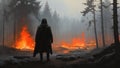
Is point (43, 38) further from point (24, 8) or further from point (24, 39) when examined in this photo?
point (24, 39)

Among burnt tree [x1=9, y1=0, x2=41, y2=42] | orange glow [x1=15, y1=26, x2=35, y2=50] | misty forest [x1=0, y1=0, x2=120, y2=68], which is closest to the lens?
misty forest [x1=0, y1=0, x2=120, y2=68]

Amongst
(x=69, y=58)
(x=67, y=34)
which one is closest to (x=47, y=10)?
(x=67, y=34)

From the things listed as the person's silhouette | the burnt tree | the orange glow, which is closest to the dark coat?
the person's silhouette

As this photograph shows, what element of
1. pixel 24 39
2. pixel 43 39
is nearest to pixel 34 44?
pixel 24 39

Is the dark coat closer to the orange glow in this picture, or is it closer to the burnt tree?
the burnt tree

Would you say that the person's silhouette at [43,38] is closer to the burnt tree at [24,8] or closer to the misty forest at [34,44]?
the misty forest at [34,44]

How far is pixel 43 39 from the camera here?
15.8 metres

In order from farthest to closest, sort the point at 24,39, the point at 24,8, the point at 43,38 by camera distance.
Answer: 1. the point at 24,39
2. the point at 24,8
3. the point at 43,38

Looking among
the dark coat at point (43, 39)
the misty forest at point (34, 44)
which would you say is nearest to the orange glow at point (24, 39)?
the misty forest at point (34, 44)

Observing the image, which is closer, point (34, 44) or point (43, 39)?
point (43, 39)

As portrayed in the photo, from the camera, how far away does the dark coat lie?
15648mm

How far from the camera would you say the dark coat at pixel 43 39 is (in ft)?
51.3

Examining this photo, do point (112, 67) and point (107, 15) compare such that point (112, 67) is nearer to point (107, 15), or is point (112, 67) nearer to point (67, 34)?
point (107, 15)

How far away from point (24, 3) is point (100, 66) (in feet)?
159
